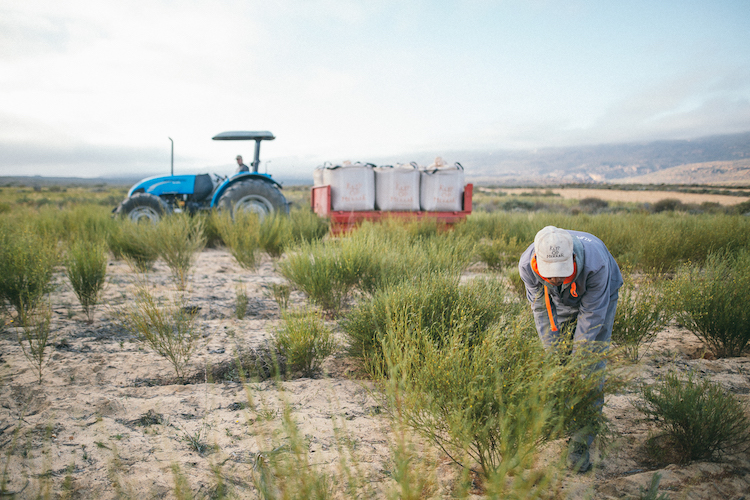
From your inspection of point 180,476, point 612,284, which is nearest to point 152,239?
point 180,476

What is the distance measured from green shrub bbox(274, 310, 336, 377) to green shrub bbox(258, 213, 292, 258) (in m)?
3.93

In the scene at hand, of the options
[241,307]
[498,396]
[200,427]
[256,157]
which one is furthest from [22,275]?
[256,157]

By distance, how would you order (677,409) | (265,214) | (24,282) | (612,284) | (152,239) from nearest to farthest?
(677,409)
(612,284)
(24,282)
(152,239)
(265,214)

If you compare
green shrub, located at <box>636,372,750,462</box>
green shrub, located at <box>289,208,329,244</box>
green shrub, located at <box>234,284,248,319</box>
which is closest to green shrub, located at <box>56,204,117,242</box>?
green shrub, located at <box>289,208,329,244</box>

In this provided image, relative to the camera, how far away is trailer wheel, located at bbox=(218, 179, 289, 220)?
332 inches

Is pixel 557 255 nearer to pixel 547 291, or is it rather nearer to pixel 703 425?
pixel 547 291

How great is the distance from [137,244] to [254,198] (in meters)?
2.85

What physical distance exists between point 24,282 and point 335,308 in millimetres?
3180

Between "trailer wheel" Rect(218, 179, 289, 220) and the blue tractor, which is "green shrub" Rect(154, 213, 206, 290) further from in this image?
"trailer wheel" Rect(218, 179, 289, 220)

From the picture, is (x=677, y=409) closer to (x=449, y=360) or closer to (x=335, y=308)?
(x=449, y=360)

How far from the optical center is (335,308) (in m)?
4.40

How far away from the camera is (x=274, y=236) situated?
7.42 metres

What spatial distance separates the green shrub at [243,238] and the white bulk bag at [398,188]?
120 inches

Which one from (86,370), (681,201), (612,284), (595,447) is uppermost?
(681,201)
